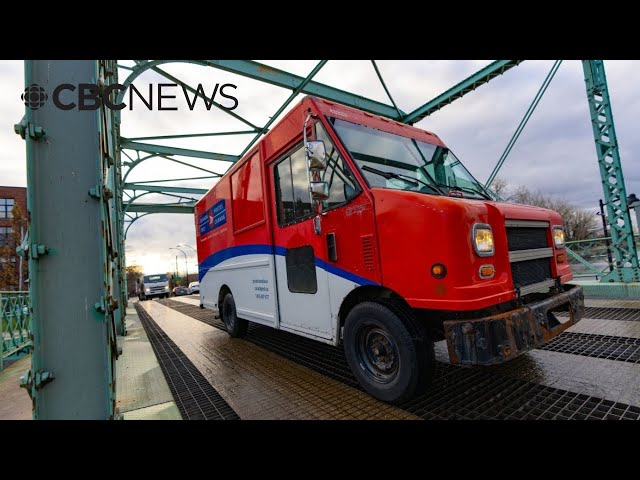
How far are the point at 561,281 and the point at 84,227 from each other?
411cm

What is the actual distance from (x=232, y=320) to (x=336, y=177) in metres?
3.92

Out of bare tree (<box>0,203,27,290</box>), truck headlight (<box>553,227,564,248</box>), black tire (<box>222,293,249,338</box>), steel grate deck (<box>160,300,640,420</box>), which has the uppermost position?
bare tree (<box>0,203,27,290</box>)

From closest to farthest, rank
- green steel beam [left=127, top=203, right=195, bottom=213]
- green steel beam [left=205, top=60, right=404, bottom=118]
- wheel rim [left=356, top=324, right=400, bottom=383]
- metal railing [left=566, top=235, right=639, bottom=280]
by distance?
wheel rim [left=356, top=324, right=400, bottom=383], green steel beam [left=205, top=60, right=404, bottom=118], metal railing [left=566, top=235, right=639, bottom=280], green steel beam [left=127, top=203, right=195, bottom=213]

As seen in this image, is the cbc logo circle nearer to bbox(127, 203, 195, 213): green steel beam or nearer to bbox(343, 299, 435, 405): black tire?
bbox(343, 299, 435, 405): black tire

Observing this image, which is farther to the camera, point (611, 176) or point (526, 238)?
point (611, 176)

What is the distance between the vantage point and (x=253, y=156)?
478 cm

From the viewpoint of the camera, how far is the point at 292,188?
386 centimetres

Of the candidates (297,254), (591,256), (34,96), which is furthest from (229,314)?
(591,256)

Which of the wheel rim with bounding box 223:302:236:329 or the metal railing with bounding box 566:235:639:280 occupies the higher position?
the metal railing with bounding box 566:235:639:280

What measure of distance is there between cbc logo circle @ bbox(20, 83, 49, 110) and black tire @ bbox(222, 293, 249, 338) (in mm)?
4316

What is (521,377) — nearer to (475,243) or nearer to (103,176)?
(475,243)

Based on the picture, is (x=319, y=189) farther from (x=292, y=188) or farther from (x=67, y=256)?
(x=67, y=256)

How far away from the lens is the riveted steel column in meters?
1.73

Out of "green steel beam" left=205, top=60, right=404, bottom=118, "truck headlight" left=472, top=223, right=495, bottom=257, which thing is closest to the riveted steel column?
"truck headlight" left=472, top=223, right=495, bottom=257
